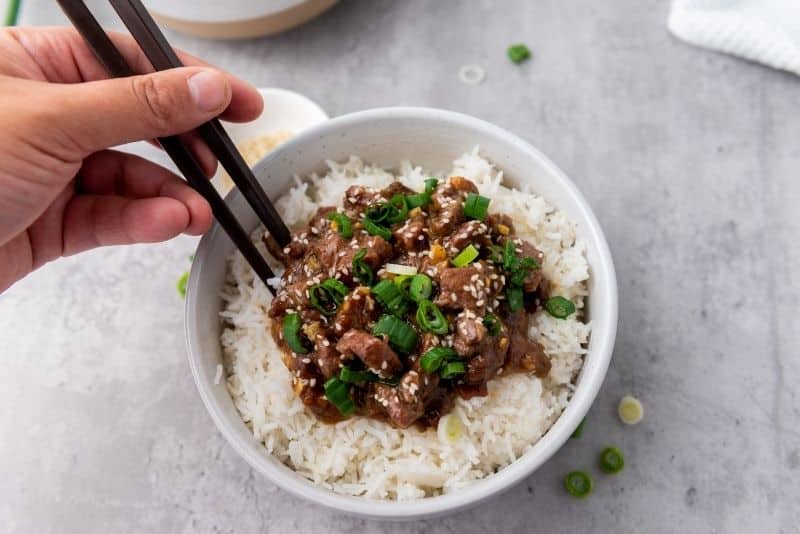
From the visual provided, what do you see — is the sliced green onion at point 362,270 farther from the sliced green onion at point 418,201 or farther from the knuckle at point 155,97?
the knuckle at point 155,97

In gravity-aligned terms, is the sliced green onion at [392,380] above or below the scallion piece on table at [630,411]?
above

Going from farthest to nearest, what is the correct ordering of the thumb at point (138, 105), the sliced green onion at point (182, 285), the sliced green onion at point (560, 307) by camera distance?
the sliced green onion at point (182, 285) → the sliced green onion at point (560, 307) → the thumb at point (138, 105)

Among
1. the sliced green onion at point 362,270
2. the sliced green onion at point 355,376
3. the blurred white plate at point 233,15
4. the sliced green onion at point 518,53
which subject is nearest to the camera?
the sliced green onion at point 355,376

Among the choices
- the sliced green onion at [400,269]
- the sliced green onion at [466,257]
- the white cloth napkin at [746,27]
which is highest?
the sliced green onion at [400,269]

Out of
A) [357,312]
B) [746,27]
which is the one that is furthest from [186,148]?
[746,27]

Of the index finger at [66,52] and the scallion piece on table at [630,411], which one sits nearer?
the index finger at [66,52]

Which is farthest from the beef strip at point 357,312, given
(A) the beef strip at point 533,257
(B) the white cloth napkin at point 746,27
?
(B) the white cloth napkin at point 746,27

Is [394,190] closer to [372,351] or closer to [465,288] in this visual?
[465,288]
